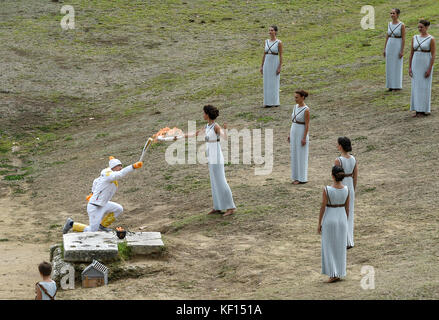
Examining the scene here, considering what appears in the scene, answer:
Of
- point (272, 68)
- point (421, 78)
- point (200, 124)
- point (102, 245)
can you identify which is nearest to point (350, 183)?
point (102, 245)

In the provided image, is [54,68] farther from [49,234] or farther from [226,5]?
[49,234]

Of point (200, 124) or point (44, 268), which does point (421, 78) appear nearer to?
point (200, 124)

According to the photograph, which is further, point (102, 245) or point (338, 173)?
point (102, 245)

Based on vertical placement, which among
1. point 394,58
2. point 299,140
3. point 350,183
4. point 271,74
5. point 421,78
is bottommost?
point 350,183

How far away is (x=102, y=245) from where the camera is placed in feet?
37.6

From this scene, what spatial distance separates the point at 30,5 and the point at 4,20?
7.54 feet

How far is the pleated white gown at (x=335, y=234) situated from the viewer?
987 cm

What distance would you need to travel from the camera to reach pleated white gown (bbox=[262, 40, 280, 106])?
2070 cm

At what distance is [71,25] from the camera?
32.2 meters

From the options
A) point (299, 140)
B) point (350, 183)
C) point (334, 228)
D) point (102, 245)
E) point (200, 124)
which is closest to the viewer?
point (334, 228)

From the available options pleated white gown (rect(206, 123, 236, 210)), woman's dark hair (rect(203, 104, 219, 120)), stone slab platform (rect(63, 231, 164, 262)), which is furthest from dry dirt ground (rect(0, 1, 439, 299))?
woman's dark hair (rect(203, 104, 219, 120))

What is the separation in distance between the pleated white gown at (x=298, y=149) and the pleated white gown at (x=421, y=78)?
4128mm

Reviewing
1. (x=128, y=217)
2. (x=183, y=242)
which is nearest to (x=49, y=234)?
(x=128, y=217)

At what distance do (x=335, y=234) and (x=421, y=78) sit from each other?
29.0ft
